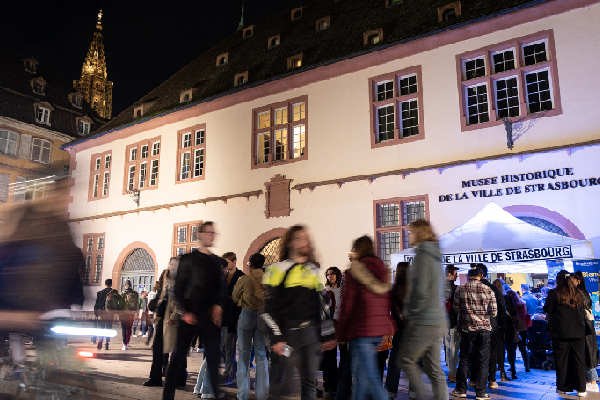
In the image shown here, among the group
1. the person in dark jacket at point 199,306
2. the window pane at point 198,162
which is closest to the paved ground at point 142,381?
the person in dark jacket at point 199,306

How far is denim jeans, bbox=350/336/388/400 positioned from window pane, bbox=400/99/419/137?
11051 mm

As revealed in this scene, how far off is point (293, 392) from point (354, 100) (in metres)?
12.9

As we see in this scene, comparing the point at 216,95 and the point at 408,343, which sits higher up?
the point at 216,95

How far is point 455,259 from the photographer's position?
9.88 metres

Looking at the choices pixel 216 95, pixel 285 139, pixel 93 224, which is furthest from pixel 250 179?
pixel 93 224

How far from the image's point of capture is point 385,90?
15.8 metres

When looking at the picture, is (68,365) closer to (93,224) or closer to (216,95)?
(216,95)

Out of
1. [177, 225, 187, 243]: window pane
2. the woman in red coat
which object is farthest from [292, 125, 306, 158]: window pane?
the woman in red coat

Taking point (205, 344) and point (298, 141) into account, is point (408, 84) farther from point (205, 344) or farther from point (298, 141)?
point (205, 344)

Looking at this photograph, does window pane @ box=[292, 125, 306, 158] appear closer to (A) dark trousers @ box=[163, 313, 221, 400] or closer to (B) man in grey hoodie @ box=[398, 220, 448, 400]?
(A) dark trousers @ box=[163, 313, 221, 400]

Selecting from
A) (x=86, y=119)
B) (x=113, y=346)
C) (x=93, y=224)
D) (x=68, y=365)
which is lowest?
(x=113, y=346)

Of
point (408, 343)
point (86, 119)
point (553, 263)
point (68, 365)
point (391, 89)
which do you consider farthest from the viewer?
point (86, 119)

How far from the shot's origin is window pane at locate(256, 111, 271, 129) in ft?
61.2

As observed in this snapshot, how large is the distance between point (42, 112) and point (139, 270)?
2369cm
